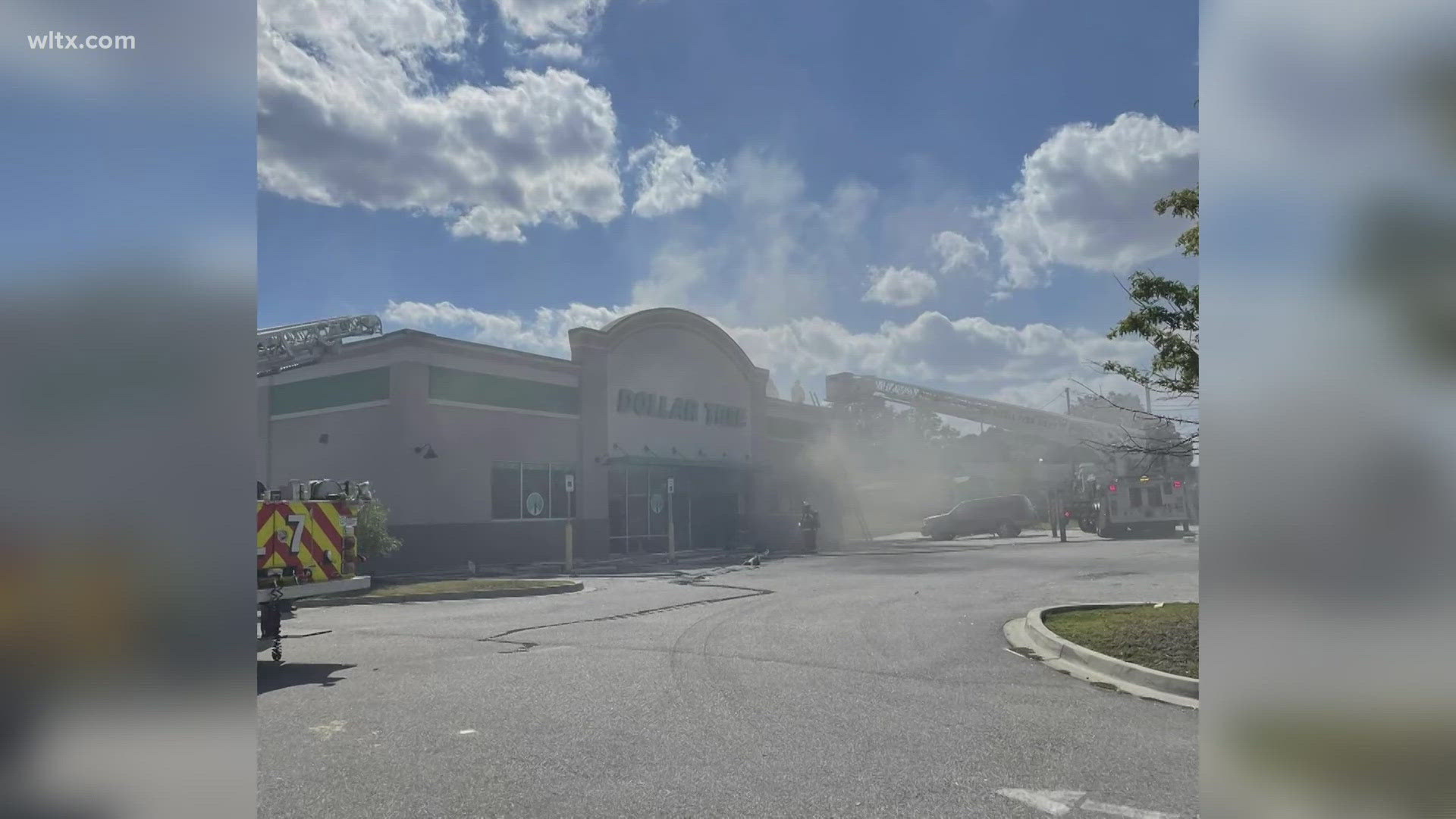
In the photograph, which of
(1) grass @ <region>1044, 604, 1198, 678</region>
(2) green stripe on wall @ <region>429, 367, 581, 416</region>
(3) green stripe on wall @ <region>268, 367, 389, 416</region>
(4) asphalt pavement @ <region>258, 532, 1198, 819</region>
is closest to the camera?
(4) asphalt pavement @ <region>258, 532, 1198, 819</region>

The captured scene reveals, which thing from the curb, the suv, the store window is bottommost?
the suv

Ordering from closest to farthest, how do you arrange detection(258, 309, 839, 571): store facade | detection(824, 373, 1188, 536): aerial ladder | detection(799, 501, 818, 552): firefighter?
detection(258, 309, 839, 571): store facade
detection(799, 501, 818, 552): firefighter
detection(824, 373, 1188, 536): aerial ladder

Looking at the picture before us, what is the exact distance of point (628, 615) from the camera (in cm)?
1377

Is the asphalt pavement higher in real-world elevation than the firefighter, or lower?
higher

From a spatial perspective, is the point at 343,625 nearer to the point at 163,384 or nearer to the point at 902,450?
the point at 163,384

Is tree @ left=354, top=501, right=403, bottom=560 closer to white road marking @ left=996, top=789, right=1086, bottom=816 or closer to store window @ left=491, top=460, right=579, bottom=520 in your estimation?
store window @ left=491, top=460, right=579, bottom=520

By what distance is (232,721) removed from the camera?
1.93m

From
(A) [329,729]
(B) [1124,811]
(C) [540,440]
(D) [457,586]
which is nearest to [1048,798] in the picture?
(B) [1124,811]

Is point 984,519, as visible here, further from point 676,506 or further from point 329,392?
point 329,392

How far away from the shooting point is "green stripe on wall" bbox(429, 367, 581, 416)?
26656mm

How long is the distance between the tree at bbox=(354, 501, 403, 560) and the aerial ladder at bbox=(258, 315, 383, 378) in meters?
6.64

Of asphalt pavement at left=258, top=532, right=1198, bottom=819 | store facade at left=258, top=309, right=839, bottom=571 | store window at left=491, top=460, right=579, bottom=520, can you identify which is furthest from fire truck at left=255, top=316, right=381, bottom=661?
store window at left=491, top=460, right=579, bottom=520

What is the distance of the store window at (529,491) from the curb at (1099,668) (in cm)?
1890

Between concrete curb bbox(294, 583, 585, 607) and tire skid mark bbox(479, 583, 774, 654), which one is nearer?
tire skid mark bbox(479, 583, 774, 654)
